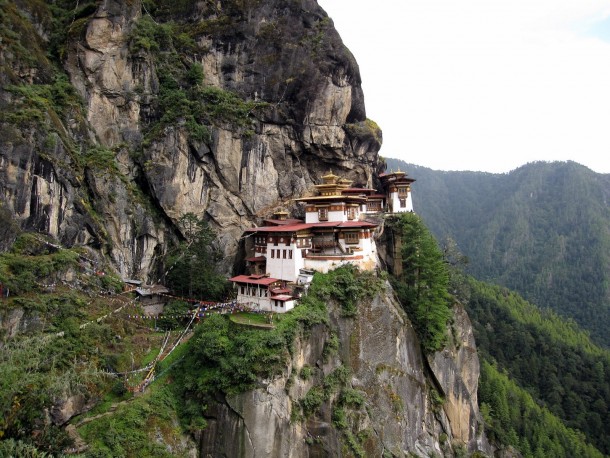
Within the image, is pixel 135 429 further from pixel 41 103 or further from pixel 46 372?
pixel 41 103

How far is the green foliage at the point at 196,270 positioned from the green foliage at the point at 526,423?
38.4m

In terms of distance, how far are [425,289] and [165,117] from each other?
2921 centimetres

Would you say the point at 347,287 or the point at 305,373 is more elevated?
the point at 347,287

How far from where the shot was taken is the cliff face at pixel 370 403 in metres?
24.2

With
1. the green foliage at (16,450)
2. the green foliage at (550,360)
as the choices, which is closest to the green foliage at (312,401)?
the green foliage at (16,450)

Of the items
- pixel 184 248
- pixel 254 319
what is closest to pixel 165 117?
pixel 184 248

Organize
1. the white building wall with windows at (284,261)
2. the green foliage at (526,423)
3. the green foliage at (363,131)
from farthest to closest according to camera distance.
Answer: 1. the green foliage at (526,423)
2. the green foliage at (363,131)
3. the white building wall with windows at (284,261)

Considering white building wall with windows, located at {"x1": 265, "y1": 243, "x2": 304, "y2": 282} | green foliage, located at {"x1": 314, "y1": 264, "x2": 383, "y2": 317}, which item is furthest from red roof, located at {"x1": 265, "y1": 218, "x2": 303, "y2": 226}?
green foliage, located at {"x1": 314, "y1": 264, "x2": 383, "y2": 317}

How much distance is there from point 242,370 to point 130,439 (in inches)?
263

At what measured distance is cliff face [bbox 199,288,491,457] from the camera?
79.6 ft

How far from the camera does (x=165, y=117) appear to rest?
39688 mm

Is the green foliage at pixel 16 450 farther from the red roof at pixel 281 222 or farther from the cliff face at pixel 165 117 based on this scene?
the red roof at pixel 281 222

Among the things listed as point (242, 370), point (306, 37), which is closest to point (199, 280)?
point (242, 370)

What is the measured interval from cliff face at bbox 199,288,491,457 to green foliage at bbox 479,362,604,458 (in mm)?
14773
